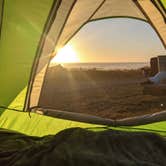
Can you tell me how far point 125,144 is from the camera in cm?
166

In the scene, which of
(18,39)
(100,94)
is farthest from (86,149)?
(100,94)

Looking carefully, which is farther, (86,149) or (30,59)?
(30,59)

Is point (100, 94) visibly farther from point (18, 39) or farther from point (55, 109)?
point (18, 39)

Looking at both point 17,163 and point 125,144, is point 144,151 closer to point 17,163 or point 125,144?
point 125,144

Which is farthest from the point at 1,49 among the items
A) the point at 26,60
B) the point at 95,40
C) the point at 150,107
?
the point at 150,107

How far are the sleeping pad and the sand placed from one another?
782 millimetres

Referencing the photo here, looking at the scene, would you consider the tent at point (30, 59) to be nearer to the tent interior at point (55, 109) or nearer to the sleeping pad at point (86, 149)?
the tent interior at point (55, 109)

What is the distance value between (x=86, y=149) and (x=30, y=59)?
3.16ft

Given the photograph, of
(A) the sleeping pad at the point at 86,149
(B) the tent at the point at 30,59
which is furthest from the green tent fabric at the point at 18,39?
(A) the sleeping pad at the point at 86,149

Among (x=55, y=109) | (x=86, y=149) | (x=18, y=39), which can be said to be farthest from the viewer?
(x=55, y=109)

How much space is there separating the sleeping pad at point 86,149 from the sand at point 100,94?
782 mm

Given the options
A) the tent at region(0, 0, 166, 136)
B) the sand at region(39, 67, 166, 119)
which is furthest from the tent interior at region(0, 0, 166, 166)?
the sand at region(39, 67, 166, 119)

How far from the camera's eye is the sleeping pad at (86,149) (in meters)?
1.42

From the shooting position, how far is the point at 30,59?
229 cm
